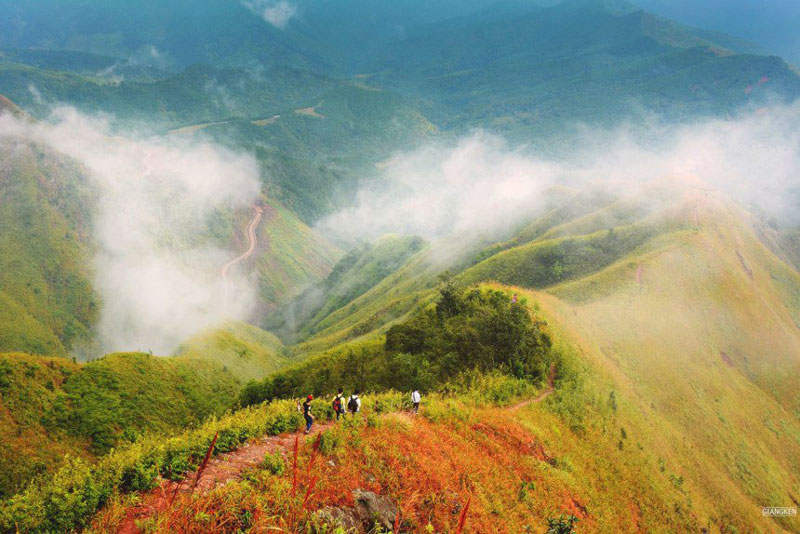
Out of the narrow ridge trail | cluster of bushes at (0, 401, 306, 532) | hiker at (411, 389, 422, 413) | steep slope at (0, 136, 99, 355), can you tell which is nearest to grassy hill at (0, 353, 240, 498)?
the narrow ridge trail

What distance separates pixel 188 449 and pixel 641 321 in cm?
6644

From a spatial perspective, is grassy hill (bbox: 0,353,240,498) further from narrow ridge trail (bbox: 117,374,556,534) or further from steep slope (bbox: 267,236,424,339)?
steep slope (bbox: 267,236,424,339)

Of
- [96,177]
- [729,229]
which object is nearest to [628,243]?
[729,229]

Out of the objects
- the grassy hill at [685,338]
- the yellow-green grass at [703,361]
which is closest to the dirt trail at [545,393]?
the grassy hill at [685,338]

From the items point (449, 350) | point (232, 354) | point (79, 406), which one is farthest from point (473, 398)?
point (232, 354)

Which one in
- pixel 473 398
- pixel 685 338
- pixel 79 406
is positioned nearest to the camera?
pixel 473 398

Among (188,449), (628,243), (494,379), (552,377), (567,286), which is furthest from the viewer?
(628,243)

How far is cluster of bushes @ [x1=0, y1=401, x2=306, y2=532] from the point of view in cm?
1229

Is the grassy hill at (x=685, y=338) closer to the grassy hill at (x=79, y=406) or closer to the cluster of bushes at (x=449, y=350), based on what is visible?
the cluster of bushes at (x=449, y=350)

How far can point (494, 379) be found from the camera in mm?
34906

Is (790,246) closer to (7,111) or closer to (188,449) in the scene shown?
(188,449)

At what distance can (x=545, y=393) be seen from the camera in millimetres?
35781

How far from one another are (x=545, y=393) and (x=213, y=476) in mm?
29008

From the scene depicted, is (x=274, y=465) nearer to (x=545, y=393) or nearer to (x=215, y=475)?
(x=215, y=475)
